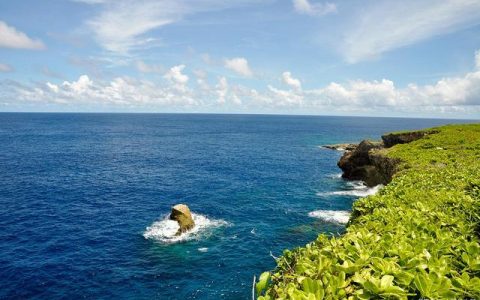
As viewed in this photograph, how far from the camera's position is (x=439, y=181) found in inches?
893

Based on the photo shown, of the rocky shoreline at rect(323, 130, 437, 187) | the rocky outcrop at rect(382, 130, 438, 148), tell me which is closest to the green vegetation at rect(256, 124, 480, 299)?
the rocky shoreline at rect(323, 130, 437, 187)

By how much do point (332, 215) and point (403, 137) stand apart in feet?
93.2

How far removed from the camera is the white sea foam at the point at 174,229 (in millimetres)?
45125

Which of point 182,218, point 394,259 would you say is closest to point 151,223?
point 182,218

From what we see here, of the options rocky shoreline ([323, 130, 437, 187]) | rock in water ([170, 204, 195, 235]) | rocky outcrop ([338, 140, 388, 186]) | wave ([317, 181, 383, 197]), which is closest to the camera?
rock in water ([170, 204, 195, 235])

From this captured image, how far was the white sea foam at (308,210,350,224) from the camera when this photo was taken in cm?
5069

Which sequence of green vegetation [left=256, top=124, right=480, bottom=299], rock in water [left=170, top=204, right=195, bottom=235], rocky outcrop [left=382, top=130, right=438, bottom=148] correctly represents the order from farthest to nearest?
rocky outcrop [left=382, top=130, right=438, bottom=148]
rock in water [left=170, top=204, right=195, bottom=235]
green vegetation [left=256, top=124, right=480, bottom=299]

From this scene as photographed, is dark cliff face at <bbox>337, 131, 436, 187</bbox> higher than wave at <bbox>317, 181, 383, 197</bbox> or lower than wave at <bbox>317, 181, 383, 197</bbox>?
higher

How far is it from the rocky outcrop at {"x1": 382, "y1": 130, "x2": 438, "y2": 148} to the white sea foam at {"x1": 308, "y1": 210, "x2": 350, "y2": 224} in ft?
82.5

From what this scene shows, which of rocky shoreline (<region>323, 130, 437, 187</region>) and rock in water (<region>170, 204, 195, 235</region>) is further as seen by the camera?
rocky shoreline (<region>323, 130, 437, 187</region>)

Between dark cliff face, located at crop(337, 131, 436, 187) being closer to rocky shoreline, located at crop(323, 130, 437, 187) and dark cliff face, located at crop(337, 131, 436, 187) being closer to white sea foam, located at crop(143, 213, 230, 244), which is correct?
rocky shoreline, located at crop(323, 130, 437, 187)

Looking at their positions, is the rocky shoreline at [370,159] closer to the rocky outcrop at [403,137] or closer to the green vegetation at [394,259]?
the rocky outcrop at [403,137]

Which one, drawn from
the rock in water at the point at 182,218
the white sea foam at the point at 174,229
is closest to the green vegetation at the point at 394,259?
the white sea foam at the point at 174,229

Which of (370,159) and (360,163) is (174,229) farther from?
(360,163)
